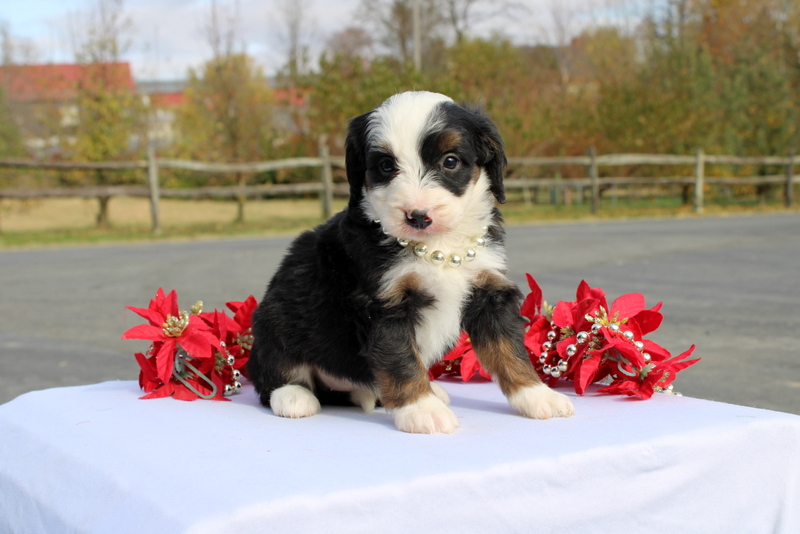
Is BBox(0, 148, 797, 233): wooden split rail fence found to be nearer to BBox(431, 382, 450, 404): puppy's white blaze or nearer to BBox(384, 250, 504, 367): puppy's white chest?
BBox(431, 382, 450, 404): puppy's white blaze

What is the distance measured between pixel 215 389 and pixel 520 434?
1351mm

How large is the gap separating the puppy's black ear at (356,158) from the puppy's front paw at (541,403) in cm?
90

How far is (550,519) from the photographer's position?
1954mm

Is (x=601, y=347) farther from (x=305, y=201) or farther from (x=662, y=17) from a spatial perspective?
(x=662, y=17)

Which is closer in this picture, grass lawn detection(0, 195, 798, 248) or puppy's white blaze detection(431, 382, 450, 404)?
puppy's white blaze detection(431, 382, 450, 404)

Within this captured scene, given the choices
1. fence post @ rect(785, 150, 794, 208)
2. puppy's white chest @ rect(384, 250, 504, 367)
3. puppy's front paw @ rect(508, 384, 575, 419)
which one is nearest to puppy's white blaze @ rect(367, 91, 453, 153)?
puppy's white chest @ rect(384, 250, 504, 367)

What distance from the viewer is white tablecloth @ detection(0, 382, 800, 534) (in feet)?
5.65

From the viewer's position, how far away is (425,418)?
2203 millimetres

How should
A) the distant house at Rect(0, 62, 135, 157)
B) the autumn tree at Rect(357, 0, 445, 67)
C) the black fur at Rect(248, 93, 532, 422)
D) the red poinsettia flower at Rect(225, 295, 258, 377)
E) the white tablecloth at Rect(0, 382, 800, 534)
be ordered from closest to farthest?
the white tablecloth at Rect(0, 382, 800, 534), the black fur at Rect(248, 93, 532, 422), the red poinsettia flower at Rect(225, 295, 258, 377), the distant house at Rect(0, 62, 135, 157), the autumn tree at Rect(357, 0, 445, 67)

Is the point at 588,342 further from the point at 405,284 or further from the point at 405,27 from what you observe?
the point at 405,27

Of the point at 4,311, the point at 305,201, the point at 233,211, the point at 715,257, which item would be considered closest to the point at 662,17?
the point at 305,201

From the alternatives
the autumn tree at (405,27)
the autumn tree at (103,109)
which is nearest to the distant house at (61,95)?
the autumn tree at (103,109)

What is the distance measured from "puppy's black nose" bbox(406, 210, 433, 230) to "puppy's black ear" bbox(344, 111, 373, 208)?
37cm

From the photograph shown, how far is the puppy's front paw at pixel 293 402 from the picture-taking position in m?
2.49
